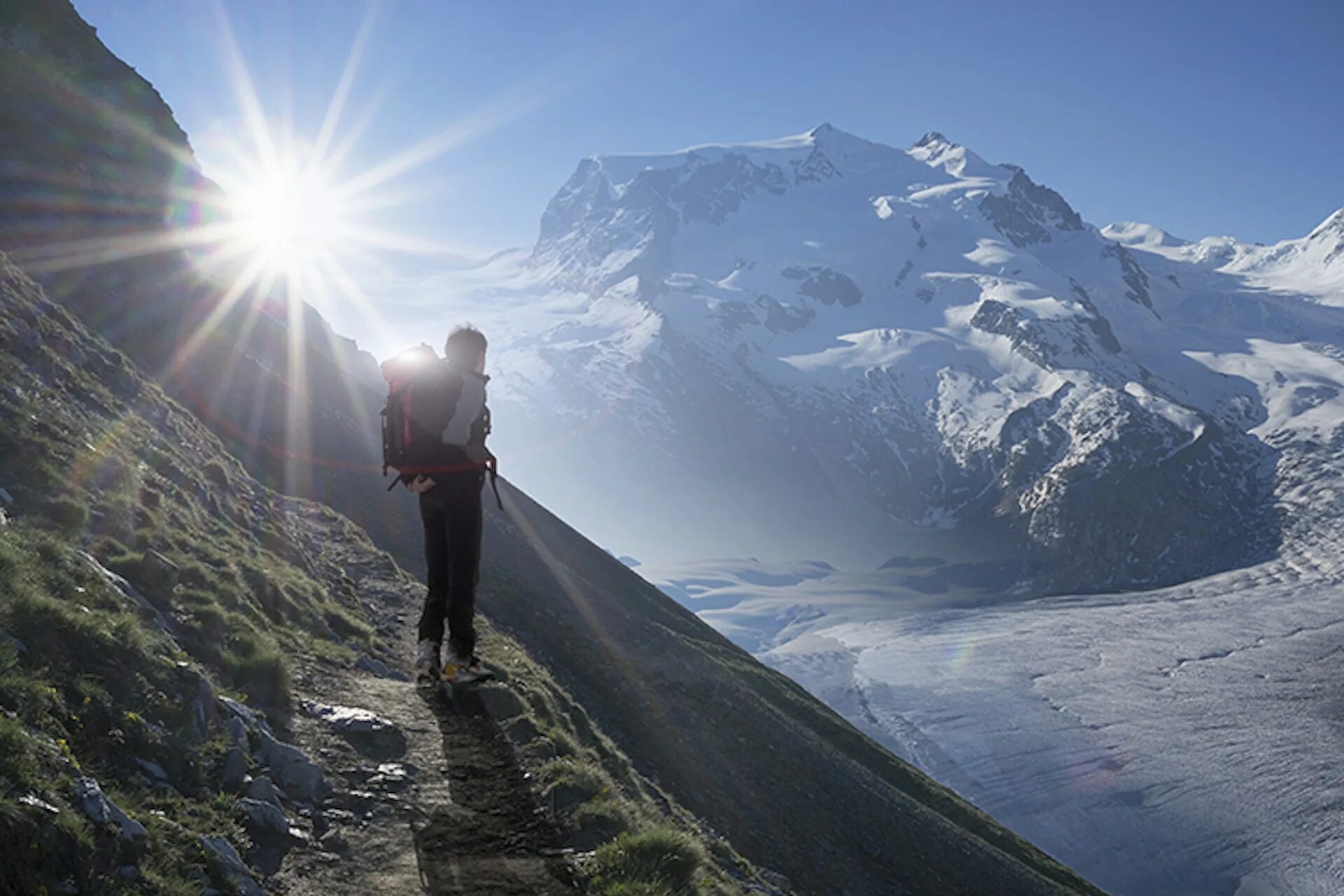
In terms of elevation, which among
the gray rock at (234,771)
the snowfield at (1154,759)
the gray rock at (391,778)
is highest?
the gray rock at (234,771)

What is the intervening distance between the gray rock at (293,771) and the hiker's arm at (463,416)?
143 inches

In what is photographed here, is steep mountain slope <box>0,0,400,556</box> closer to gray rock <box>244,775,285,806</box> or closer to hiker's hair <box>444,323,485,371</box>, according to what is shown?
hiker's hair <box>444,323,485,371</box>

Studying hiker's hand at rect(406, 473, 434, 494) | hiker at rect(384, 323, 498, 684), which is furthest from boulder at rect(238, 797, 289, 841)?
hiker's hand at rect(406, 473, 434, 494)

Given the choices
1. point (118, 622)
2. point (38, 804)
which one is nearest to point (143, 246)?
point (118, 622)

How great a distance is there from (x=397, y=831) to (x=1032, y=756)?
173 meters

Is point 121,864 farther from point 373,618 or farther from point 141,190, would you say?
→ point 141,190

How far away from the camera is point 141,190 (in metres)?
38.8

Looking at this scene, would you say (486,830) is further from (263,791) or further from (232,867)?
(232,867)

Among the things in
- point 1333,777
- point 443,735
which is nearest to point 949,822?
point 443,735

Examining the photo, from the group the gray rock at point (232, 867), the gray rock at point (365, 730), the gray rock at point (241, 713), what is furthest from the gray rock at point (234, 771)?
the gray rock at point (365, 730)

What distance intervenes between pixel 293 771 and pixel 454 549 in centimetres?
336

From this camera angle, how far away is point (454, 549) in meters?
10.5

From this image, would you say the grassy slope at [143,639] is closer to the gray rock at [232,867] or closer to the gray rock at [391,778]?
the gray rock at [232,867]

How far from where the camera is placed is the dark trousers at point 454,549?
10.3 m
